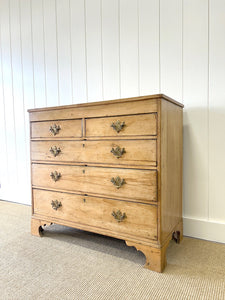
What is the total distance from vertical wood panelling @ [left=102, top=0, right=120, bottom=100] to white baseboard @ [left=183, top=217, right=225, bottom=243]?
1217mm

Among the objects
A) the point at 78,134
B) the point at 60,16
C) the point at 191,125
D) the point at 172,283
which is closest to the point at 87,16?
the point at 60,16

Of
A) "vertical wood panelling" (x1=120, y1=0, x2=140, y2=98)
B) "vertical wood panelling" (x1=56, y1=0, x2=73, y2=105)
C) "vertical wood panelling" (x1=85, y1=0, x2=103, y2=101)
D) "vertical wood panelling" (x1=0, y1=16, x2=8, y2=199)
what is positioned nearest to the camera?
"vertical wood panelling" (x1=120, y1=0, x2=140, y2=98)

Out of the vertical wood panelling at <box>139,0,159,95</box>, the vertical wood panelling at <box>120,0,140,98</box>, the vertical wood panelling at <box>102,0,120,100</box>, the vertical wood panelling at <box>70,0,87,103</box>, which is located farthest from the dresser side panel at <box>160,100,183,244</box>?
the vertical wood panelling at <box>70,0,87,103</box>

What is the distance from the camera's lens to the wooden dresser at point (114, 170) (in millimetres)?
1232

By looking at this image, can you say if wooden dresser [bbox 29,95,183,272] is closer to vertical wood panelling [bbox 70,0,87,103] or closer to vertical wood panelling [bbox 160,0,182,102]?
vertical wood panelling [bbox 160,0,182,102]

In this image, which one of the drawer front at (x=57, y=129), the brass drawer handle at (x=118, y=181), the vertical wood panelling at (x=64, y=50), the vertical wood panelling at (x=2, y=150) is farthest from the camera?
the vertical wood panelling at (x=2, y=150)

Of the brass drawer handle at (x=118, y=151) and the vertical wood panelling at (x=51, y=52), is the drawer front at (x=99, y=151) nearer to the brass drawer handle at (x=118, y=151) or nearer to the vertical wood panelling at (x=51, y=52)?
the brass drawer handle at (x=118, y=151)

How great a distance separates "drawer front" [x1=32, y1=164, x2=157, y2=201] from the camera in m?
1.25

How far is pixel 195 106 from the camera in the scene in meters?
1.62

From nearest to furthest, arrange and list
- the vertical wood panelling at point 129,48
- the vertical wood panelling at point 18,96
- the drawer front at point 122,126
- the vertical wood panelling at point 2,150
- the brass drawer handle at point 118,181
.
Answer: the drawer front at point 122,126 < the brass drawer handle at point 118,181 < the vertical wood panelling at point 129,48 < the vertical wood panelling at point 18,96 < the vertical wood panelling at point 2,150

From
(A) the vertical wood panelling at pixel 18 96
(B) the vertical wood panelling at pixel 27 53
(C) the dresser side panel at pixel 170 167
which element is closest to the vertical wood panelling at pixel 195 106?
(C) the dresser side panel at pixel 170 167

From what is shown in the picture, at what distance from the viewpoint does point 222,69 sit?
1.52 m

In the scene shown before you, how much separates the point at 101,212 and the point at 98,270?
13.1 inches

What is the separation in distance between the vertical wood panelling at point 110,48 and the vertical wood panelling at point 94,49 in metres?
0.05
